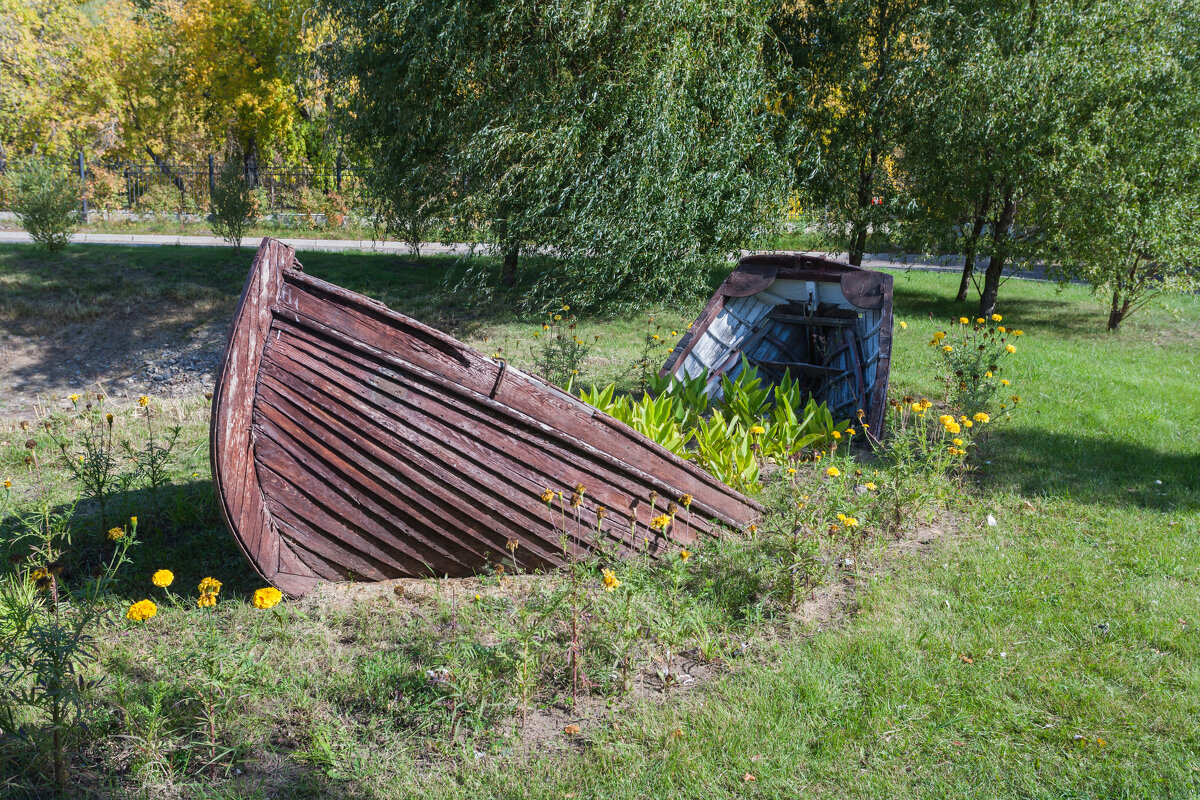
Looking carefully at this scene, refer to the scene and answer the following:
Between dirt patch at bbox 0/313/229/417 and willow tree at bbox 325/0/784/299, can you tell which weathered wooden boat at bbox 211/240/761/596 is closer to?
willow tree at bbox 325/0/784/299

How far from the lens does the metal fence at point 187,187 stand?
20.0 meters

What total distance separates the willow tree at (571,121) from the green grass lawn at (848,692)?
5.90 metres

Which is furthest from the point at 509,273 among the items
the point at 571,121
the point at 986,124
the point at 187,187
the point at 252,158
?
the point at 252,158

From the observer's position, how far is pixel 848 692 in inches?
120

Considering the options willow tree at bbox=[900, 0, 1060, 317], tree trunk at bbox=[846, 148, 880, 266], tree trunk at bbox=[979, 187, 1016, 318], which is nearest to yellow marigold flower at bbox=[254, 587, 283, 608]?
willow tree at bbox=[900, 0, 1060, 317]

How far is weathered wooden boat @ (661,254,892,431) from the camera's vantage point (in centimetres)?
616

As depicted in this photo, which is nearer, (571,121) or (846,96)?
(571,121)

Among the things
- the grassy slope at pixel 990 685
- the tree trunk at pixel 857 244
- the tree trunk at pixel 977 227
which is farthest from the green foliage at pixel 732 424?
the tree trunk at pixel 857 244

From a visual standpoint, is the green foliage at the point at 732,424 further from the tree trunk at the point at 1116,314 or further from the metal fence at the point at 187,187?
the metal fence at the point at 187,187

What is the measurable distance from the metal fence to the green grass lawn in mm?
17949

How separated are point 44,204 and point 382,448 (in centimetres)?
1350

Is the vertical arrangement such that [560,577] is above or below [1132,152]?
below

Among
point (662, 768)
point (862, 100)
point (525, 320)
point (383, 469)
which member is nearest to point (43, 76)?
point (525, 320)

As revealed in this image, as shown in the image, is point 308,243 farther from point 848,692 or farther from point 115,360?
point 848,692
